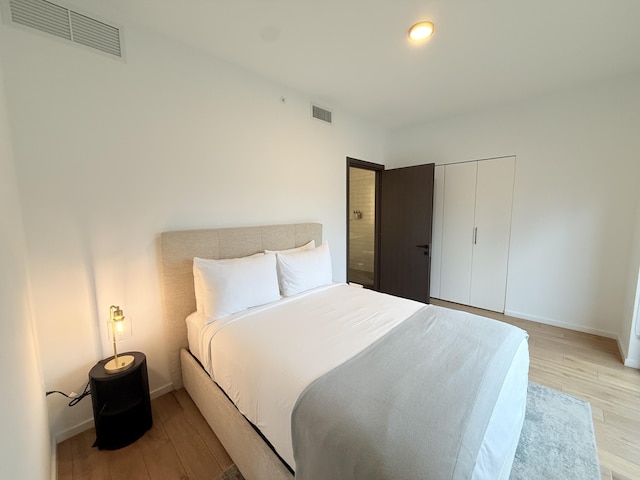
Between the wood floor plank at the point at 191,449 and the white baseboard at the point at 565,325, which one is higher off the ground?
the white baseboard at the point at 565,325

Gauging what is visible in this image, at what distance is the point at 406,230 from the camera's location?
3.75 meters

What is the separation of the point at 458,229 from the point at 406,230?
0.69m

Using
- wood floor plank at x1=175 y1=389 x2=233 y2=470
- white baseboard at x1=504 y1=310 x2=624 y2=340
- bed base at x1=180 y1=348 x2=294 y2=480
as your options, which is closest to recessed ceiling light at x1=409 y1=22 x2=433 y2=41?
bed base at x1=180 y1=348 x2=294 y2=480

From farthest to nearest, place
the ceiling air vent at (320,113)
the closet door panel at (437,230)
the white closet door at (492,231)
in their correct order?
1. the closet door panel at (437,230)
2. the white closet door at (492,231)
3. the ceiling air vent at (320,113)

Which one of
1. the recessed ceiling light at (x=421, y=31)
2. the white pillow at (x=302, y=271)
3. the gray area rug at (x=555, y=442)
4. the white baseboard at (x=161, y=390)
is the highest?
the recessed ceiling light at (x=421, y=31)

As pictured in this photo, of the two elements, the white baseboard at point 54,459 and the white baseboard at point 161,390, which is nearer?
the white baseboard at point 54,459

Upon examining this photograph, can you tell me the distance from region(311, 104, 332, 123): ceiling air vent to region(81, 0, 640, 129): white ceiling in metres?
0.15

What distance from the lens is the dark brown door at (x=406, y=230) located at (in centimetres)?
352

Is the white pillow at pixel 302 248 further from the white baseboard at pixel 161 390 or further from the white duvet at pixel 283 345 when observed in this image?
the white baseboard at pixel 161 390

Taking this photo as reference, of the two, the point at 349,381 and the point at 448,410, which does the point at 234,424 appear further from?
the point at 448,410

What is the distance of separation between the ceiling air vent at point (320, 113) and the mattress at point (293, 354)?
6.77 ft

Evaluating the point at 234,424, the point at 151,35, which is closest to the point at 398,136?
the point at 151,35

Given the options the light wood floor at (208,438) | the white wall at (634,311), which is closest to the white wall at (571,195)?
the white wall at (634,311)

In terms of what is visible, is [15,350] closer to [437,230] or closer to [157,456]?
[157,456]
